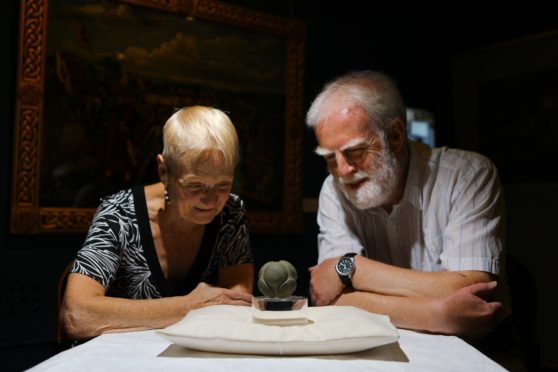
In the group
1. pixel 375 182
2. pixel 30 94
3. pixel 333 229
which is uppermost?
pixel 30 94

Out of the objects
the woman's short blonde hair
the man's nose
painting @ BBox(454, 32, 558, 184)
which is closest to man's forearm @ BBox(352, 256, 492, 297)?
the man's nose

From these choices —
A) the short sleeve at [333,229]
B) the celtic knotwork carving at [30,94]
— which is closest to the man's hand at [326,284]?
the short sleeve at [333,229]

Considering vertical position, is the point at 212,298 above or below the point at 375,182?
below

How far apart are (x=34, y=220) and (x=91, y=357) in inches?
97.1

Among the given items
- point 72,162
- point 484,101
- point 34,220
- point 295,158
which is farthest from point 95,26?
point 484,101

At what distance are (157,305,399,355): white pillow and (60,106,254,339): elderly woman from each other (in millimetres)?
496

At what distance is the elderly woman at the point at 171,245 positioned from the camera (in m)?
1.72

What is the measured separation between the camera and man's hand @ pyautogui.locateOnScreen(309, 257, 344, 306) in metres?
2.02

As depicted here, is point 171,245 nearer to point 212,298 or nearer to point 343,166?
point 212,298

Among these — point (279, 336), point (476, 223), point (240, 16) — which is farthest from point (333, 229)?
point (240, 16)

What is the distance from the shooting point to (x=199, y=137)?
1.91 meters

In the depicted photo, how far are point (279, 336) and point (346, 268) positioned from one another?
838 mm

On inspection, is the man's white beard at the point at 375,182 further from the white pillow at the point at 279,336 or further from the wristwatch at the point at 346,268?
the white pillow at the point at 279,336

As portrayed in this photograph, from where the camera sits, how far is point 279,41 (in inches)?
178
